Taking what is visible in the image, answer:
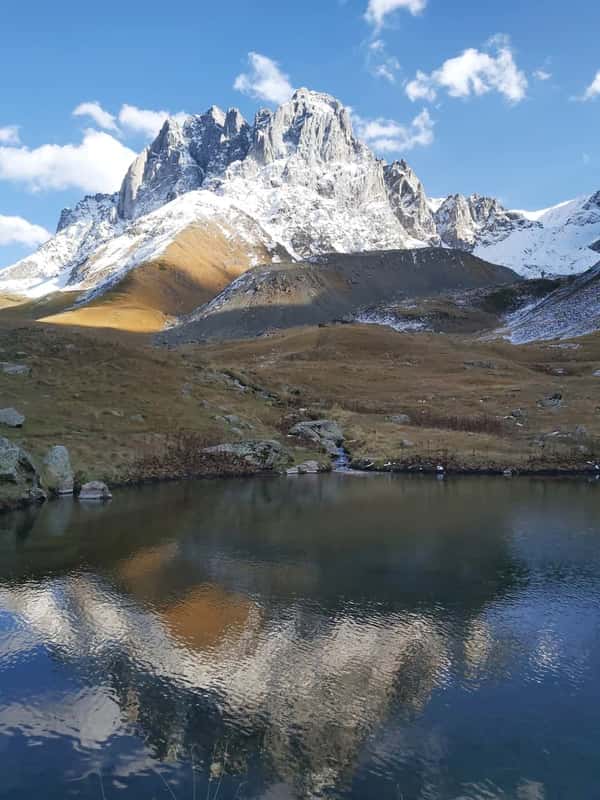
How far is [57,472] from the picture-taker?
43844 mm

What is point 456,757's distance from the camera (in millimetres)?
14672

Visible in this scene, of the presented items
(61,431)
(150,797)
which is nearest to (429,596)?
(150,797)

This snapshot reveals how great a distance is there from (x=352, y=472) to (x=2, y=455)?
2890 cm

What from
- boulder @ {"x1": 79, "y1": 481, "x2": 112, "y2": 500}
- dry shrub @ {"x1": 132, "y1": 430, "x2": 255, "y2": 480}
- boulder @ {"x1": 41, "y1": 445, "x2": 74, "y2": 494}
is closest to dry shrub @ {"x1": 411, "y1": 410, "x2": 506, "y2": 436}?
dry shrub @ {"x1": 132, "y1": 430, "x2": 255, "y2": 480}

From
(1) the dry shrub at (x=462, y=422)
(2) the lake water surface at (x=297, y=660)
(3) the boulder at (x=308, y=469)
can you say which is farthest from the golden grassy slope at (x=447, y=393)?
(2) the lake water surface at (x=297, y=660)

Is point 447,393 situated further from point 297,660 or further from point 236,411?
point 297,660

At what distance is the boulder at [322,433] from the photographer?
208 ft

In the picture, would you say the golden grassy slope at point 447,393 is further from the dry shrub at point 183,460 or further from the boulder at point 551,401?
the dry shrub at point 183,460

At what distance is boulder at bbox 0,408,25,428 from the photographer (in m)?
47.8

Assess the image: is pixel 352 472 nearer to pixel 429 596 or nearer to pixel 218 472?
pixel 218 472

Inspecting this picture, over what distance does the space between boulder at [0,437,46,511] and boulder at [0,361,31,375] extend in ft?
71.2

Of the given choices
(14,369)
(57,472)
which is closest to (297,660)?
(57,472)

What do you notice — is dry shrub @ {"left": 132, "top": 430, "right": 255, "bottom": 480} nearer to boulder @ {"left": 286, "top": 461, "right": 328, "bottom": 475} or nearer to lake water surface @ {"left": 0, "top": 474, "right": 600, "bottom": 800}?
boulder @ {"left": 286, "top": 461, "right": 328, "bottom": 475}

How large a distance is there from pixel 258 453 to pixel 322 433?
12166 millimetres
